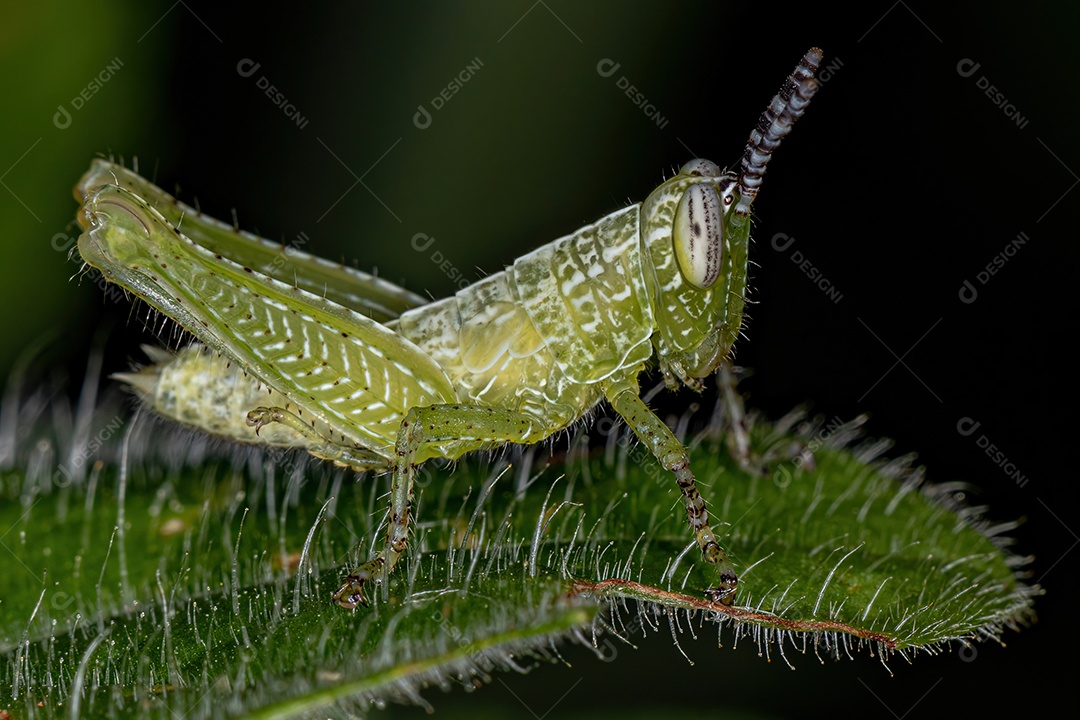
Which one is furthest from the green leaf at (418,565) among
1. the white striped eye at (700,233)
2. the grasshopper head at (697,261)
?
the white striped eye at (700,233)

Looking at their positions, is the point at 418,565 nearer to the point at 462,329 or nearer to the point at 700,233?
the point at 462,329

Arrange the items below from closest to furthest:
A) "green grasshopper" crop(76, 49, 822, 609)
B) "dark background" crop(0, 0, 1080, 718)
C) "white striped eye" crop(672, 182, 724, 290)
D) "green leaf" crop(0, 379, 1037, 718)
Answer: "green leaf" crop(0, 379, 1037, 718) < "green grasshopper" crop(76, 49, 822, 609) < "white striped eye" crop(672, 182, 724, 290) < "dark background" crop(0, 0, 1080, 718)

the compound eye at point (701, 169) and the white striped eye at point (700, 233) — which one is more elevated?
the compound eye at point (701, 169)

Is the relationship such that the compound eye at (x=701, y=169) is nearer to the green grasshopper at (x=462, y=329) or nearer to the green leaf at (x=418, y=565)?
the green grasshopper at (x=462, y=329)

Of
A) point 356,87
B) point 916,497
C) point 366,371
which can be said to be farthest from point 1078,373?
point 356,87

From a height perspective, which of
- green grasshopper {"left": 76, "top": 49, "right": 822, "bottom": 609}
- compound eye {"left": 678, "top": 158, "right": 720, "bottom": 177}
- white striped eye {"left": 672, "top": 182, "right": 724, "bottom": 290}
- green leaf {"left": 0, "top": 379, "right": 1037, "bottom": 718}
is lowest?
green leaf {"left": 0, "top": 379, "right": 1037, "bottom": 718}

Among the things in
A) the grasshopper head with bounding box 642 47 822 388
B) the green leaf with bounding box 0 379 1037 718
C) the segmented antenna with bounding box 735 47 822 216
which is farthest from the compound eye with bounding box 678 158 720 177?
the green leaf with bounding box 0 379 1037 718

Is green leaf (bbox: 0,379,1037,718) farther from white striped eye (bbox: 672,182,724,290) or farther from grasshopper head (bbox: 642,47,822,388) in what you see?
white striped eye (bbox: 672,182,724,290)

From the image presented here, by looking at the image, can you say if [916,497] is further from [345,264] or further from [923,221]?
[345,264]

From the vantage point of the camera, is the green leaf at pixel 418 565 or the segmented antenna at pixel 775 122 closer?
the green leaf at pixel 418 565

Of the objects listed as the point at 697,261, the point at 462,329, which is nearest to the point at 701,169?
the point at 697,261
